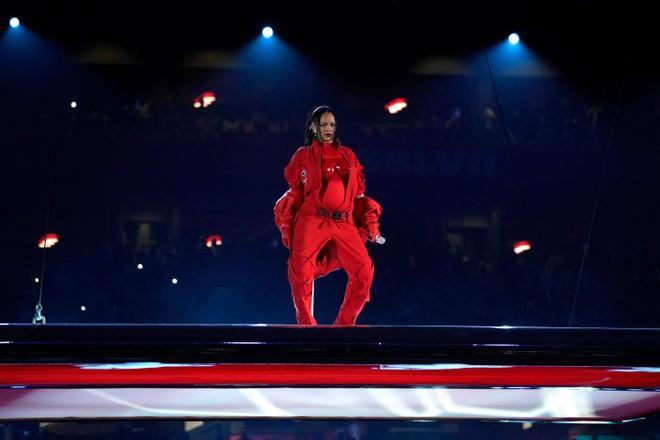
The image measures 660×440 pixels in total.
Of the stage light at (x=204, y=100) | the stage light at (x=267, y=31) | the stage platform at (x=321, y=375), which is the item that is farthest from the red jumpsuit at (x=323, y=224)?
the stage light at (x=204, y=100)

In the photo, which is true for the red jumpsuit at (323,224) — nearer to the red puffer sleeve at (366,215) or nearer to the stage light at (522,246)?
the red puffer sleeve at (366,215)

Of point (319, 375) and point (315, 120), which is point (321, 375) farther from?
point (315, 120)

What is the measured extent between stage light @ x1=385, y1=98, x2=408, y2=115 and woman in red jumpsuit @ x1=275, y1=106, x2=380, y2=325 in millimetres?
3699

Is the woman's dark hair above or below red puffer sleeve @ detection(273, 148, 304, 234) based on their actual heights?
above

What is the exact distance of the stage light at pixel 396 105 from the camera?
6.96 m

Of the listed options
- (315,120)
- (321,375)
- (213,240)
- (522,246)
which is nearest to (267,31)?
(213,240)

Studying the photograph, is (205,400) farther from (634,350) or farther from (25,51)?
(25,51)

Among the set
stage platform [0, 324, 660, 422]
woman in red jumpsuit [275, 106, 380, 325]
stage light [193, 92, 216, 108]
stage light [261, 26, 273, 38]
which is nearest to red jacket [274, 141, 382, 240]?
woman in red jumpsuit [275, 106, 380, 325]

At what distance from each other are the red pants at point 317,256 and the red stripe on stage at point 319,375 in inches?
88.6

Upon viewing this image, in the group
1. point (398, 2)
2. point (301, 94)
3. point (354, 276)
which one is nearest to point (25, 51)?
point (301, 94)

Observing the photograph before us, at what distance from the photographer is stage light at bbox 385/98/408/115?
22.9 ft

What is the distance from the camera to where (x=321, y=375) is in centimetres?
91

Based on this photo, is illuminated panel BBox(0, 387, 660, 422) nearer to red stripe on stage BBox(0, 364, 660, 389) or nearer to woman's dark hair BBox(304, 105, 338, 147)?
red stripe on stage BBox(0, 364, 660, 389)

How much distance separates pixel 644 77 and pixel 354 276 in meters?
4.69
